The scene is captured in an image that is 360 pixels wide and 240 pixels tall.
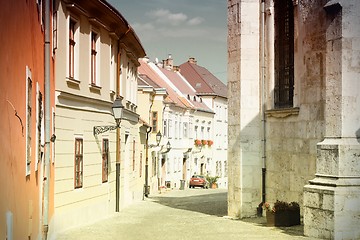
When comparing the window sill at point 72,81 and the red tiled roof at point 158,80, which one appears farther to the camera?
the red tiled roof at point 158,80

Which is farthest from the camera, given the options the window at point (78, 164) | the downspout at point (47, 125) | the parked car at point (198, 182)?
the parked car at point (198, 182)

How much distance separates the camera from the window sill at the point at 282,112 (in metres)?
17.1

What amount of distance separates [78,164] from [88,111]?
1618mm

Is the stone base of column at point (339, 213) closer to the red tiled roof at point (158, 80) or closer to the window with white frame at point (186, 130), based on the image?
the red tiled roof at point (158, 80)

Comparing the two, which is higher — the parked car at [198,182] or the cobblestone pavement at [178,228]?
the cobblestone pavement at [178,228]

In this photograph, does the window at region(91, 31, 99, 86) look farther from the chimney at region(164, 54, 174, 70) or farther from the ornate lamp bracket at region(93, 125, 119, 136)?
the chimney at region(164, 54, 174, 70)

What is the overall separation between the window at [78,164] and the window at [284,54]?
18.6ft

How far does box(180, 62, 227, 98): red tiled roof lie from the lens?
223 feet

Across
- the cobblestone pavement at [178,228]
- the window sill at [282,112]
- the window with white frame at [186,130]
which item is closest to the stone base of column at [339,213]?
the cobblestone pavement at [178,228]

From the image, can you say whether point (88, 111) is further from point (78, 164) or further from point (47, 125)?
point (47, 125)

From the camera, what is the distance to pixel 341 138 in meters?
13.4

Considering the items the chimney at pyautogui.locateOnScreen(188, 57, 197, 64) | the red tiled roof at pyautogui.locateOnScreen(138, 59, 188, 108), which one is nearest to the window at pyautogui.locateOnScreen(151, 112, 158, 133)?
the red tiled roof at pyautogui.locateOnScreen(138, 59, 188, 108)

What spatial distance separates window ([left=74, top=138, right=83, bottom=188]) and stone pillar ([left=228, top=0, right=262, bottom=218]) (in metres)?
4.70

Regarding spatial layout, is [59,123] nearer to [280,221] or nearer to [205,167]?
[280,221]
